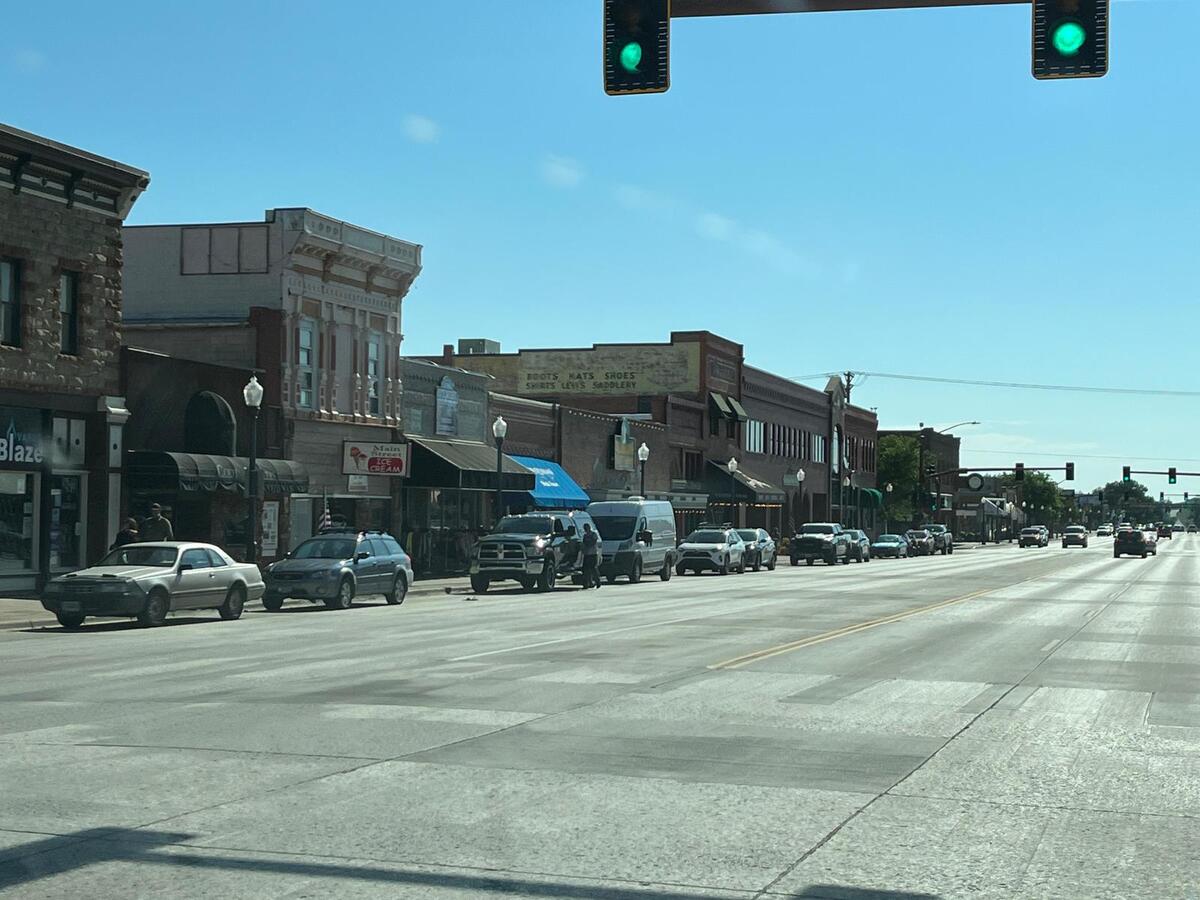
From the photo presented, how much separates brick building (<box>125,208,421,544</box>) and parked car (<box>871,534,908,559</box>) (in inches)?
1744

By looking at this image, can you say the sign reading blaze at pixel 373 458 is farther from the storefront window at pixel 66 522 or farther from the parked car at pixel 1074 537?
the parked car at pixel 1074 537

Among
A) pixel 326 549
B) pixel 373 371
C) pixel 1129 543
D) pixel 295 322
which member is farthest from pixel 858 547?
pixel 326 549

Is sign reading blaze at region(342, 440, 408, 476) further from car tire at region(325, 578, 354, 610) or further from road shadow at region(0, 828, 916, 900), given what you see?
road shadow at region(0, 828, 916, 900)

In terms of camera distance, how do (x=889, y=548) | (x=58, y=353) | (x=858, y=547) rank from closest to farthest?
1. (x=58, y=353)
2. (x=858, y=547)
3. (x=889, y=548)

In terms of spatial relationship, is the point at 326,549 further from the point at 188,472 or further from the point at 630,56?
the point at 630,56

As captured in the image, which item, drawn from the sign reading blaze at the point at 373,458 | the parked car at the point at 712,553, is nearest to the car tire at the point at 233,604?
the sign reading blaze at the point at 373,458

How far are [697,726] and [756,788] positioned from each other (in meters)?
2.82

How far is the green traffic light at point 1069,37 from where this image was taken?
36.6 ft

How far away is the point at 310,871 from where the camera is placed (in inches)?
285

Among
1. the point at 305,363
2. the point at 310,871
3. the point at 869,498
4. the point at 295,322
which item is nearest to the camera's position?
the point at 310,871

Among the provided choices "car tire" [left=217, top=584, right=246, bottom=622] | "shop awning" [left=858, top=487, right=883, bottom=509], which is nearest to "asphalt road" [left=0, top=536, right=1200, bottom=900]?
"car tire" [left=217, top=584, right=246, bottom=622]

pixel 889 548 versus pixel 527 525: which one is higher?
pixel 527 525

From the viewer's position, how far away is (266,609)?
2991 cm

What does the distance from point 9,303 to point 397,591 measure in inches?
400
